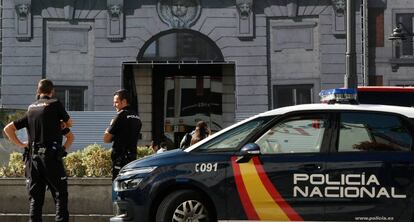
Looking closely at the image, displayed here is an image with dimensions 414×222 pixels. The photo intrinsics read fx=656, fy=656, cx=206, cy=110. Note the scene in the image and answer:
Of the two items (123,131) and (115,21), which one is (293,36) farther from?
(123,131)

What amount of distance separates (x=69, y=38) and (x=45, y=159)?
589 inches

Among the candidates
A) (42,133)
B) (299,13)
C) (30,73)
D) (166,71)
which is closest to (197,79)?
(166,71)

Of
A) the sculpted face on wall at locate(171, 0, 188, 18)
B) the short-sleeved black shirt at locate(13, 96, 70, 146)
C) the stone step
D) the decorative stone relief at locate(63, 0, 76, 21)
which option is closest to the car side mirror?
the short-sleeved black shirt at locate(13, 96, 70, 146)

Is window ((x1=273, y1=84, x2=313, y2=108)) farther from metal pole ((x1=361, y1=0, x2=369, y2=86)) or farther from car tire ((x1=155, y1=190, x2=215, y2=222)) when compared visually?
car tire ((x1=155, y1=190, x2=215, y2=222))

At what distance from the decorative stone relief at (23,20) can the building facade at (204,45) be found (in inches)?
1.3

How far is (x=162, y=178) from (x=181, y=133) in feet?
52.9

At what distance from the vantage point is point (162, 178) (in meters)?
7.09

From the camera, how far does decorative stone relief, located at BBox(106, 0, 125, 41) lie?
22.1 metres

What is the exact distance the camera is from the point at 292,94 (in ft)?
72.0

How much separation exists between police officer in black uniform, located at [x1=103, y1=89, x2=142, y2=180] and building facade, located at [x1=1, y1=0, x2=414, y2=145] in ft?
42.1

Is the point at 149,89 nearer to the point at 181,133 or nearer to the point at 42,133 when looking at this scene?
the point at 181,133

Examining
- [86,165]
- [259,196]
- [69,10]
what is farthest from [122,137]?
[69,10]

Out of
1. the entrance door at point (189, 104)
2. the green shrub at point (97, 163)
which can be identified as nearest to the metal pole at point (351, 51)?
the green shrub at point (97, 163)

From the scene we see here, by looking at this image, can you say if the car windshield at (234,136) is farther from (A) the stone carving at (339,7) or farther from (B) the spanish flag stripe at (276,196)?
(A) the stone carving at (339,7)
